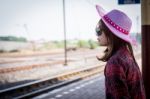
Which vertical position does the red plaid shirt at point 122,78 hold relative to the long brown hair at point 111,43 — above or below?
below

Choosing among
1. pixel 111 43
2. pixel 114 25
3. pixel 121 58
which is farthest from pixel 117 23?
pixel 121 58

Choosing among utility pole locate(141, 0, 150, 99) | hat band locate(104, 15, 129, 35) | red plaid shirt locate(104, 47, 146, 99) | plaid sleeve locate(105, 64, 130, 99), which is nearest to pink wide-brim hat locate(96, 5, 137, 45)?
hat band locate(104, 15, 129, 35)

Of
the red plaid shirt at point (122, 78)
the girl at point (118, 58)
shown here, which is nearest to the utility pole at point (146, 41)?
the girl at point (118, 58)

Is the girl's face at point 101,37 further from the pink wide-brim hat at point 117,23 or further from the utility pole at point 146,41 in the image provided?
the utility pole at point 146,41

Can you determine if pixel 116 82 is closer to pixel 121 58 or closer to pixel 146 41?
pixel 121 58

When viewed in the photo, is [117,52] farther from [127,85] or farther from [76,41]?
[76,41]

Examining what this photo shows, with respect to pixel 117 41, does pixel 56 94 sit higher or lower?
lower

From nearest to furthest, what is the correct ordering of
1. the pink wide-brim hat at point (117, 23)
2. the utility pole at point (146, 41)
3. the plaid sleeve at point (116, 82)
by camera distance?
1. the plaid sleeve at point (116, 82)
2. the pink wide-brim hat at point (117, 23)
3. the utility pole at point (146, 41)

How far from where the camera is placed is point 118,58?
2473 mm

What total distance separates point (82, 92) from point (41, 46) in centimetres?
5271

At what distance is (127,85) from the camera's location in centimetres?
246

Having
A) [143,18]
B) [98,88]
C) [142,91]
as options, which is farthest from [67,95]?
[142,91]

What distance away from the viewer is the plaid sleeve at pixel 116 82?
94.8 inches

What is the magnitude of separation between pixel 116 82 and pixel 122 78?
50 mm
